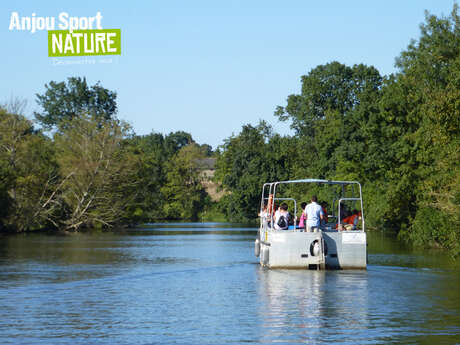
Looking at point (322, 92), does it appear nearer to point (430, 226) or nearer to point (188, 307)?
point (430, 226)

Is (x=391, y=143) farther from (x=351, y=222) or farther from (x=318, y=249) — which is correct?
(x=318, y=249)

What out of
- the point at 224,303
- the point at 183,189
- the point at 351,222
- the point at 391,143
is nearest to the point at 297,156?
the point at 183,189

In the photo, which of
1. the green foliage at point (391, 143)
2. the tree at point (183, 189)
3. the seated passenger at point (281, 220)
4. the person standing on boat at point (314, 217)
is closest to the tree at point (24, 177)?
the green foliage at point (391, 143)

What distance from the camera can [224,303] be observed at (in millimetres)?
19703

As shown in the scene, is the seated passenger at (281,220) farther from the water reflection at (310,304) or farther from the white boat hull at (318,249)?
the water reflection at (310,304)

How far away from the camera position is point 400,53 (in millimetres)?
52469

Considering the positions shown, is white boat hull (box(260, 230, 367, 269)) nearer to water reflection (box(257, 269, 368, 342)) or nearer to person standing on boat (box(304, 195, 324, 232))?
water reflection (box(257, 269, 368, 342))

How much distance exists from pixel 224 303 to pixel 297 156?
95662 millimetres

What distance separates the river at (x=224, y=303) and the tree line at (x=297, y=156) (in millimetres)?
8334

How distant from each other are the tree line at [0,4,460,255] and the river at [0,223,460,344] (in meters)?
8.33

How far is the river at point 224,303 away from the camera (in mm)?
14938

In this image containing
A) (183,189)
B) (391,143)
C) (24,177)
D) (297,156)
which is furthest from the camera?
(183,189)

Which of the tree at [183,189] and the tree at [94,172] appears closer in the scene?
the tree at [94,172]

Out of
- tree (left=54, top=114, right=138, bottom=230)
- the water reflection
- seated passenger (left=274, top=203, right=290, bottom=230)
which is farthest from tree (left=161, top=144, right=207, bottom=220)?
the water reflection
